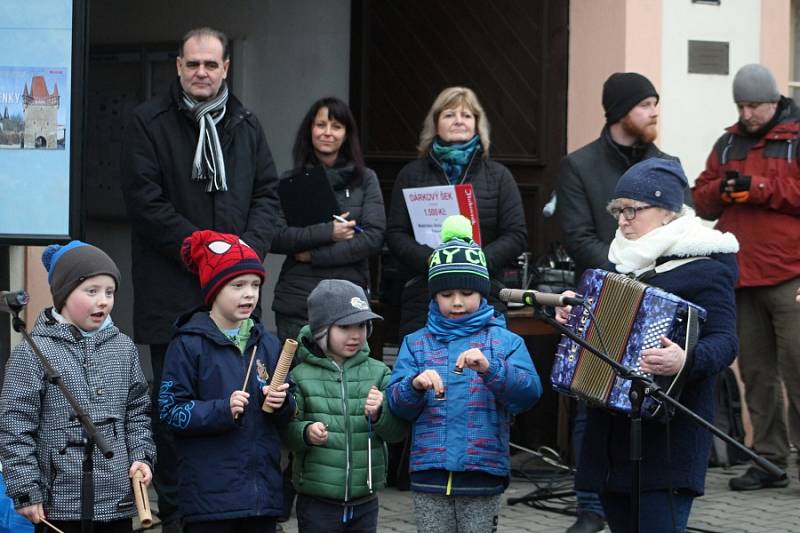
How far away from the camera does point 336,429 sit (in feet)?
18.3

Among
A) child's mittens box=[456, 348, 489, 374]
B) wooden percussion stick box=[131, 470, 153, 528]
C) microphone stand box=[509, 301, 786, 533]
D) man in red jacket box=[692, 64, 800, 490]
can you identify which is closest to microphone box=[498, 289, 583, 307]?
microphone stand box=[509, 301, 786, 533]

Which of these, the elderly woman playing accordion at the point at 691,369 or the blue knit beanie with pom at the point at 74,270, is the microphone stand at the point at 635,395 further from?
the blue knit beanie with pom at the point at 74,270

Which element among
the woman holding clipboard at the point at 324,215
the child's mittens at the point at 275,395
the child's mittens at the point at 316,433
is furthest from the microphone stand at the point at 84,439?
the woman holding clipboard at the point at 324,215

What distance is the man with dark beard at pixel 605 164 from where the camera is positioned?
7.29m

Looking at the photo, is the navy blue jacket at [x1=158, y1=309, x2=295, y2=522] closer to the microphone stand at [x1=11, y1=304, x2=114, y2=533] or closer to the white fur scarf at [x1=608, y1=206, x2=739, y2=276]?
the microphone stand at [x1=11, y1=304, x2=114, y2=533]

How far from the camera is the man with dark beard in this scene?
729 centimetres

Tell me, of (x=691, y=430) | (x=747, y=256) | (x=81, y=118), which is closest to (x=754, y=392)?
(x=747, y=256)

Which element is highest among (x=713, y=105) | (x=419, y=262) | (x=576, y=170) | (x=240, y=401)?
(x=713, y=105)

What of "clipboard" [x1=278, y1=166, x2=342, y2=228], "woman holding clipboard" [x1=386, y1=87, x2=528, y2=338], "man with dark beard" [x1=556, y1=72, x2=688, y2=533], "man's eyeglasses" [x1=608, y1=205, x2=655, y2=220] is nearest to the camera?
"man's eyeglasses" [x1=608, y1=205, x2=655, y2=220]

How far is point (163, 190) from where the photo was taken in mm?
6797

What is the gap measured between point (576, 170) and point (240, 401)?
111 inches

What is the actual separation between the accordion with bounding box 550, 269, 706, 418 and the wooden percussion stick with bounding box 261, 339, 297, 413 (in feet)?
3.43

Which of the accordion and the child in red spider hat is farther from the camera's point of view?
the child in red spider hat

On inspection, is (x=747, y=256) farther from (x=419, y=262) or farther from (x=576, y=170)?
(x=419, y=262)
